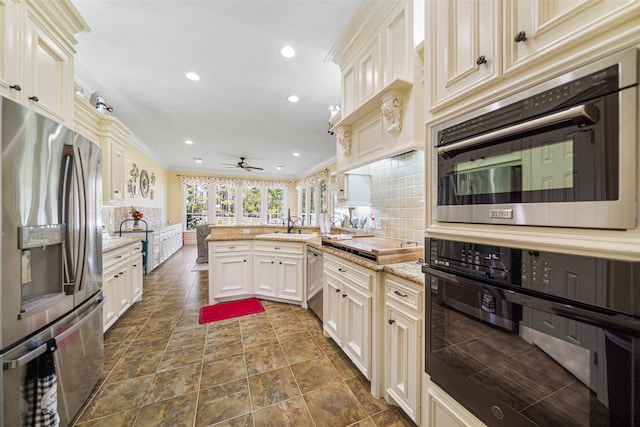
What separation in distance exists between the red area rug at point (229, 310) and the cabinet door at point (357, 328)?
4.79ft

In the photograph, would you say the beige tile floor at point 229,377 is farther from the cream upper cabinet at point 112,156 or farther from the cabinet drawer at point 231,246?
the cream upper cabinet at point 112,156

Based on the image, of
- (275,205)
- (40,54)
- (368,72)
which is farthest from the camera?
(275,205)

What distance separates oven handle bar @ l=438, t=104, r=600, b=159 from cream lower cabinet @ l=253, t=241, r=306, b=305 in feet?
7.60

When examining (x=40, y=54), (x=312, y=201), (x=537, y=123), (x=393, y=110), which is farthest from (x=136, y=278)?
(x=312, y=201)

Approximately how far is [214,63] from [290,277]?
2.57 m

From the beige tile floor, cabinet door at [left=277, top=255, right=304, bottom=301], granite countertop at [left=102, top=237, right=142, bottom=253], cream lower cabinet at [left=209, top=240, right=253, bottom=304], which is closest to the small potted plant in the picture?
granite countertop at [left=102, top=237, right=142, bottom=253]

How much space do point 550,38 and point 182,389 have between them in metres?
2.57

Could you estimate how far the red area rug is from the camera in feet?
8.96

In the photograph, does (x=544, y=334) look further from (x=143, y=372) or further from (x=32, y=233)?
(x=143, y=372)

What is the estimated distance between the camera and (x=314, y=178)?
7.45 metres

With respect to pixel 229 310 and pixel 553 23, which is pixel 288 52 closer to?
pixel 553 23

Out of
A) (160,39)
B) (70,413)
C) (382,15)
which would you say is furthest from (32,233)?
(382,15)

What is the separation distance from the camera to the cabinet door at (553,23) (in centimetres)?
56

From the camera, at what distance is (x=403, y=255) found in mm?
1586
